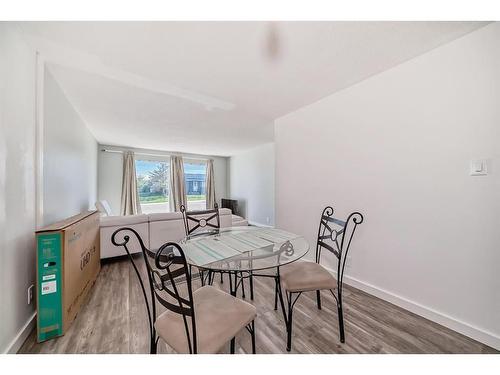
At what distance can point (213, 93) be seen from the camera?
93.7 inches

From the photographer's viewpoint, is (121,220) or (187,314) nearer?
(187,314)

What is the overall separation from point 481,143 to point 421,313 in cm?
145

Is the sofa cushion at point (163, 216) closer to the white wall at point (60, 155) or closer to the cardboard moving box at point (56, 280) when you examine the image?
the white wall at point (60, 155)

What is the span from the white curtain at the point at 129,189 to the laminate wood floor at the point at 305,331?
3965 mm

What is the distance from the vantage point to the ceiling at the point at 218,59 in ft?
4.56

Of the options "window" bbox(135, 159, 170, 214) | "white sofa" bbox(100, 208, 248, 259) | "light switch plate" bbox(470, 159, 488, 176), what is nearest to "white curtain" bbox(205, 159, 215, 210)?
"window" bbox(135, 159, 170, 214)

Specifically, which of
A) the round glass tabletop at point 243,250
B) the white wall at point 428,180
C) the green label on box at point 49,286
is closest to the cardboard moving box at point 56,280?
the green label on box at point 49,286

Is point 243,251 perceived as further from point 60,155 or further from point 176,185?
point 176,185

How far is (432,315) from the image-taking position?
1623 millimetres

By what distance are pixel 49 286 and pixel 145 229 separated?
5.44 ft

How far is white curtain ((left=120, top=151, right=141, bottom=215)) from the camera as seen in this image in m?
5.48

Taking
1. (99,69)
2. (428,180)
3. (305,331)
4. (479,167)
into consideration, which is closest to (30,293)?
(99,69)
